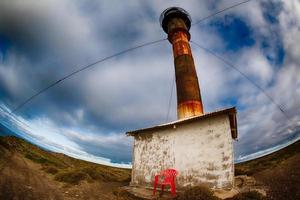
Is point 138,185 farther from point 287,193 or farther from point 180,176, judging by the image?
point 287,193

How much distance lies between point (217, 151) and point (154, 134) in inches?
163

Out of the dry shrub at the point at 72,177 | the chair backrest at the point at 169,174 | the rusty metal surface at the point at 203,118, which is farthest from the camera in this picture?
the dry shrub at the point at 72,177

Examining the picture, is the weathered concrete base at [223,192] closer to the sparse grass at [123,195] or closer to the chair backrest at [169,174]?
the sparse grass at [123,195]

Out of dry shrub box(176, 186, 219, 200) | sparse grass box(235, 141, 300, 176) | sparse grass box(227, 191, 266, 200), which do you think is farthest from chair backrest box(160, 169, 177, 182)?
sparse grass box(235, 141, 300, 176)

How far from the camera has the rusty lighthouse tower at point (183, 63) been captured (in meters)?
14.9

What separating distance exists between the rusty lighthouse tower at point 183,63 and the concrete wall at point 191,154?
4.02m

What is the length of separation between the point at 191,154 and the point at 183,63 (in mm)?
9490

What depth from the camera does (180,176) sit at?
31.8 feet

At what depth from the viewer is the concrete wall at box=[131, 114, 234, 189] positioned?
849cm

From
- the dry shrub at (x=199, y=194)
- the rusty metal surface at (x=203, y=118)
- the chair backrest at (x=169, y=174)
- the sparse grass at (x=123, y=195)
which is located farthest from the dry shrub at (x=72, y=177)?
the dry shrub at (x=199, y=194)

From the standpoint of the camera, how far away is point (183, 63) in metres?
16.8

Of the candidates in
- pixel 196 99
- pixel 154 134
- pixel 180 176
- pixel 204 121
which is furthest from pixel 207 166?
pixel 196 99

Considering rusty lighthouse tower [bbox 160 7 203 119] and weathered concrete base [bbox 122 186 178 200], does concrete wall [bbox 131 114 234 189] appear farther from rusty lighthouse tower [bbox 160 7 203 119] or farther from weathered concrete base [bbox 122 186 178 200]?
rusty lighthouse tower [bbox 160 7 203 119]

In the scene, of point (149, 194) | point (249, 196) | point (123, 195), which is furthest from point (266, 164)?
point (123, 195)
